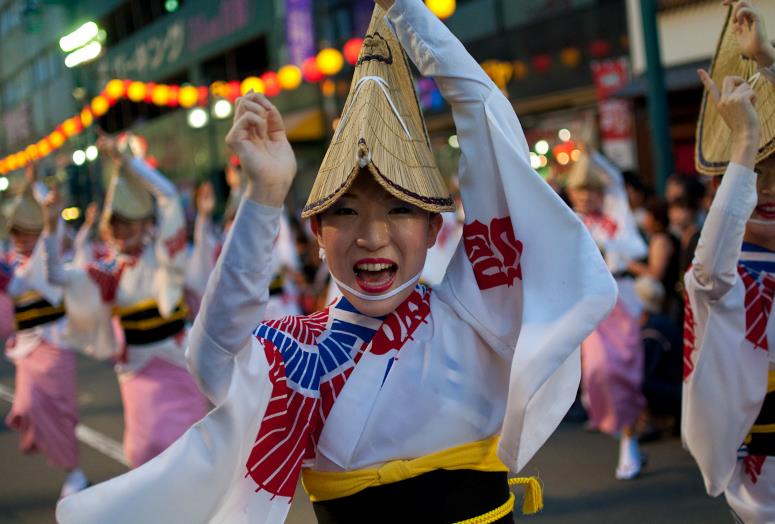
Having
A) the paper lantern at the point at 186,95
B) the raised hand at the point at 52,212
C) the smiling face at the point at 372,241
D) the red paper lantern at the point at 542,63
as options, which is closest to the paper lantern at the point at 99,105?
the paper lantern at the point at 186,95

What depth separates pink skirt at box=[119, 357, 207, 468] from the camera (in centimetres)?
588

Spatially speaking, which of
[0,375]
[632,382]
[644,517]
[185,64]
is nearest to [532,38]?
[0,375]

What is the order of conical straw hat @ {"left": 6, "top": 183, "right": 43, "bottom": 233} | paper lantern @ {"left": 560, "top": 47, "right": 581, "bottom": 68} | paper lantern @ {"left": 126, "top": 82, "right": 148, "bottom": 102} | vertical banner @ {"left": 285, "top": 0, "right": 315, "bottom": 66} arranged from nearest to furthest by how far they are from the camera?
conical straw hat @ {"left": 6, "top": 183, "right": 43, "bottom": 233}, paper lantern @ {"left": 560, "top": 47, "right": 581, "bottom": 68}, paper lantern @ {"left": 126, "top": 82, "right": 148, "bottom": 102}, vertical banner @ {"left": 285, "top": 0, "right": 315, "bottom": 66}

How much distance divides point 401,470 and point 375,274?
0.48 m

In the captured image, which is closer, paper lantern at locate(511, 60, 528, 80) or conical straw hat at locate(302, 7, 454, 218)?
conical straw hat at locate(302, 7, 454, 218)

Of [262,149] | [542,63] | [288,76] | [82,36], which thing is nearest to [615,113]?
[542,63]

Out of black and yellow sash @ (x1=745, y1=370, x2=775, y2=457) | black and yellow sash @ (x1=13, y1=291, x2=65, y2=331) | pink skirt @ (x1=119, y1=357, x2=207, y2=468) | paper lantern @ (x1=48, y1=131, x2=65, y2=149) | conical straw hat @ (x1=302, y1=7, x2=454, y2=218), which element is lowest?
pink skirt @ (x1=119, y1=357, x2=207, y2=468)

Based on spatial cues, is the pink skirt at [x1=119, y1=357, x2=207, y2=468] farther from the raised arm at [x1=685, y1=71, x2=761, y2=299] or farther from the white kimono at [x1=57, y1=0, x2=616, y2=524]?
the raised arm at [x1=685, y1=71, x2=761, y2=299]

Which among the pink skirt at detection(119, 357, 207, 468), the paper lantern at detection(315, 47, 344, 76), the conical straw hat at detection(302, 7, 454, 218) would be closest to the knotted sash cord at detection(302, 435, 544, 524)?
the conical straw hat at detection(302, 7, 454, 218)

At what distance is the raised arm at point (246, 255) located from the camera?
7.34 feet

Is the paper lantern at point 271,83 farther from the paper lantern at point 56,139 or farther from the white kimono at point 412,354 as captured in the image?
the white kimono at point 412,354

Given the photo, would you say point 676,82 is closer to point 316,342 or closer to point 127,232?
point 127,232

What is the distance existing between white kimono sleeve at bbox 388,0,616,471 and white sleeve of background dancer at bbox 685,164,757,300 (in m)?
0.62

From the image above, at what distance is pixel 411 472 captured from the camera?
100 inches
